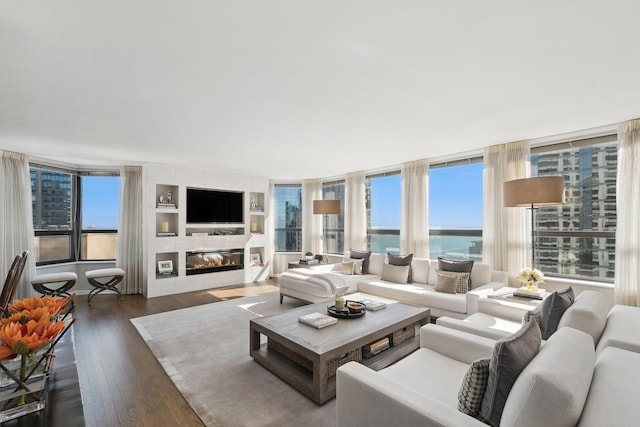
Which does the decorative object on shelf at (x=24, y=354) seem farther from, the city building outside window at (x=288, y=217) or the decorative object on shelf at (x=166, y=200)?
the city building outside window at (x=288, y=217)

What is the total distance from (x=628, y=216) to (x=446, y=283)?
2.15 m

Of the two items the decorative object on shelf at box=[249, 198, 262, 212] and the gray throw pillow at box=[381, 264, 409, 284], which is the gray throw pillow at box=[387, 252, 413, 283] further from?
the decorative object on shelf at box=[249, 198, 262, 212]

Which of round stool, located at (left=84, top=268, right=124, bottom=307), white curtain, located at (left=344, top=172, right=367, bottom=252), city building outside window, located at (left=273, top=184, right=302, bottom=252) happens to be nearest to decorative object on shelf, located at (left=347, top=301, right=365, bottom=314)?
white curtain, located at (left=344, top=172, right=367, bottom=252)

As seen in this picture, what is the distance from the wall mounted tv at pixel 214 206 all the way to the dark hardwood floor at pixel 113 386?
235 cm

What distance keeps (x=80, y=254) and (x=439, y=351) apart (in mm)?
6830

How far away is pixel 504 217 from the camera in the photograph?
441cm

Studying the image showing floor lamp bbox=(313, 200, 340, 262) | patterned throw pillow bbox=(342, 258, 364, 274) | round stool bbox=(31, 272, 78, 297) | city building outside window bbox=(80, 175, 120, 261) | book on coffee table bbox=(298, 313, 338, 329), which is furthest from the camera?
Answer: floor lamp bbox=(313, 200, 340, 262)

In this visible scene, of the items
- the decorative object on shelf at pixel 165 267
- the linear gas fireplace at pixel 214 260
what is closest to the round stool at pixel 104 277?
the decorative object on shelf at pixel 165 267

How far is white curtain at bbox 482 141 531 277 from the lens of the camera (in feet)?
13.9

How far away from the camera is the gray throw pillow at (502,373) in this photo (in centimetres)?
128

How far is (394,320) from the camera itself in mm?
3072

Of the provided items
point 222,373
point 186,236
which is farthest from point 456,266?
point 186,236

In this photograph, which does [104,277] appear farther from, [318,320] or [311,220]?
[318,320]

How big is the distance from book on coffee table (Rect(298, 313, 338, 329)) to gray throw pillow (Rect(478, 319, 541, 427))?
5.52ft
